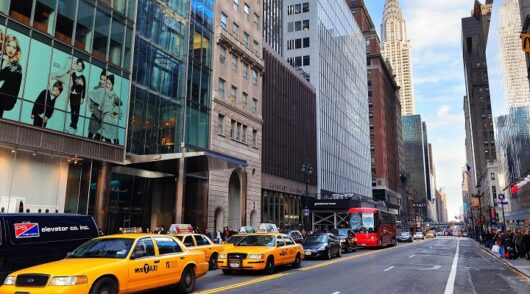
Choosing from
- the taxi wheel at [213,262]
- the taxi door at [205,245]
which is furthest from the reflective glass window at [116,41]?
the taxi wheel at [213,262]

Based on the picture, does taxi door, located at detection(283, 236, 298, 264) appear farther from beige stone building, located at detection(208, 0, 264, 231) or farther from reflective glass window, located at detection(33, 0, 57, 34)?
beige stone building, located at detection(208, 0, 264, 231)

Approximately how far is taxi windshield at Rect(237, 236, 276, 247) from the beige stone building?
1798 centimetres

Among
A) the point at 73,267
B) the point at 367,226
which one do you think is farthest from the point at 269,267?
the point at 367,226

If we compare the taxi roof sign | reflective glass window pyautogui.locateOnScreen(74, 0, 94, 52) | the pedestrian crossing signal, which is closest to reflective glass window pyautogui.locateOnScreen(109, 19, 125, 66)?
reflective glass window pyautogui.locateOnScreen(74, 0, 94, 52)

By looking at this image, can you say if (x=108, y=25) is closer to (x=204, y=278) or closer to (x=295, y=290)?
(x=204, y=278)

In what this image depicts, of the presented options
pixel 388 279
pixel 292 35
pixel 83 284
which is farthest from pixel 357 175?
pixel 83 284

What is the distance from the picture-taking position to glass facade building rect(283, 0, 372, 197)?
230 feet

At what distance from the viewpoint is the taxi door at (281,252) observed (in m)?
16.6

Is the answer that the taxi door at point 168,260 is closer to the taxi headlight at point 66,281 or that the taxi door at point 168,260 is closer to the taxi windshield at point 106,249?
the taxi windshield at point 106,249

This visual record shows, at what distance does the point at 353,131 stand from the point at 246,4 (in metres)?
51.2

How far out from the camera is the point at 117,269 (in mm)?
9352

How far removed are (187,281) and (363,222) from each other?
27.3 m

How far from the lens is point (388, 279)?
14.8 meters

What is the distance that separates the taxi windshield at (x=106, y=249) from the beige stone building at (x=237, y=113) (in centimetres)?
2458
